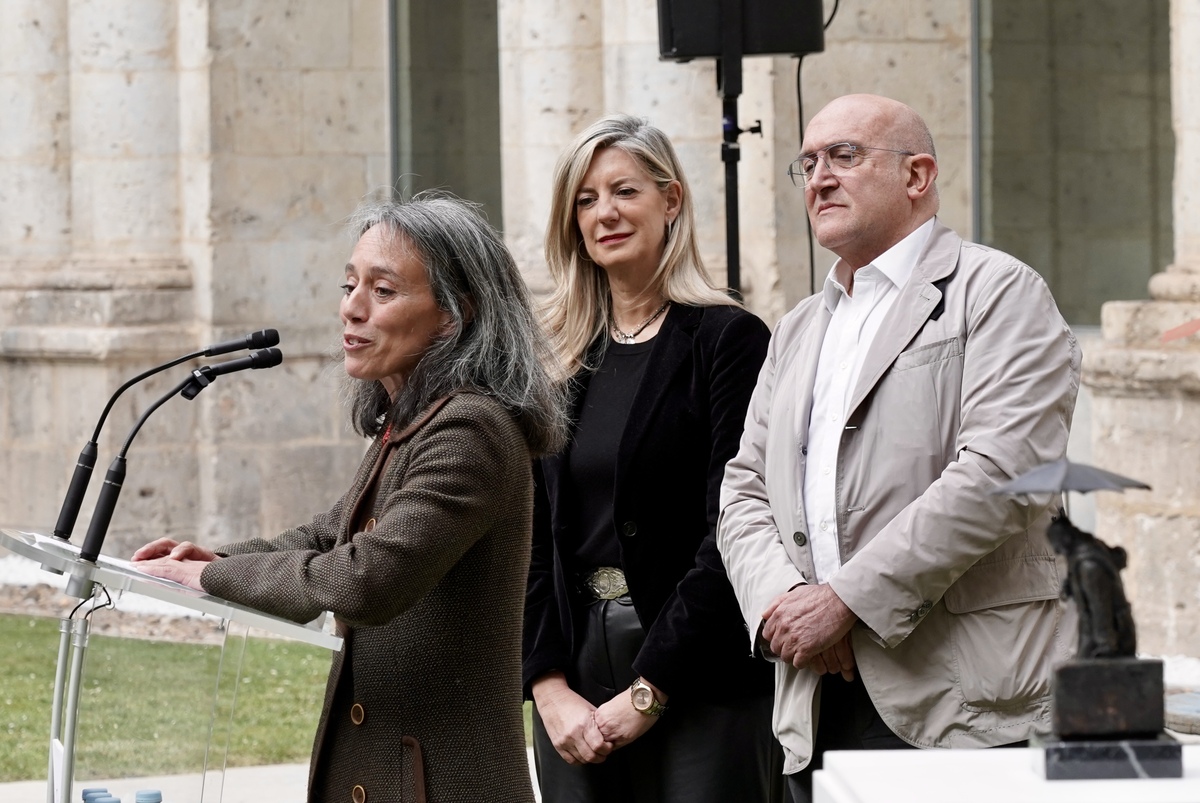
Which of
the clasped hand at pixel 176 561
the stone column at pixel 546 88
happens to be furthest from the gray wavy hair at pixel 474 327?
the stone column at pixel 546 88

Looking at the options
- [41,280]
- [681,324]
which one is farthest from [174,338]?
[681,324]

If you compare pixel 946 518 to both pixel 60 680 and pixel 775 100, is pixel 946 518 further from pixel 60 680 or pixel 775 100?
pixel 775 100

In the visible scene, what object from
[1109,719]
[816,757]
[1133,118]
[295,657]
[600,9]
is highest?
[600,9]

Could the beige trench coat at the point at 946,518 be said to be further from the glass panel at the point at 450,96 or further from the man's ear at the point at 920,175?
the glass panel at the point at 450,96

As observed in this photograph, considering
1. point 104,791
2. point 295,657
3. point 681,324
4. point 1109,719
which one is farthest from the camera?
point 295,657

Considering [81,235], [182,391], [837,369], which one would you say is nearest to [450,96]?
[81,235]

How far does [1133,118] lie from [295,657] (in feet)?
15.6

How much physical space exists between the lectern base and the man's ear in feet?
5.01

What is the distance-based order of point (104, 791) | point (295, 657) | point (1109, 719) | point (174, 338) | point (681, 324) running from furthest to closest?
point (174, 338), point (295, 657), point (681, 324), point (104, 791), point (1109, 719)

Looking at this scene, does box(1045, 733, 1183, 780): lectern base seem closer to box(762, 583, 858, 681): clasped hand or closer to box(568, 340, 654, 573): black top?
box(762, 583, 858, 681): clasped hand

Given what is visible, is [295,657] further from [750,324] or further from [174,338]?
[750,324]

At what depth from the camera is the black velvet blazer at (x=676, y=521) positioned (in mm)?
3609

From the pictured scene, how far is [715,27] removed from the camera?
613 cm

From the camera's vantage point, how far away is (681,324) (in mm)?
3863
